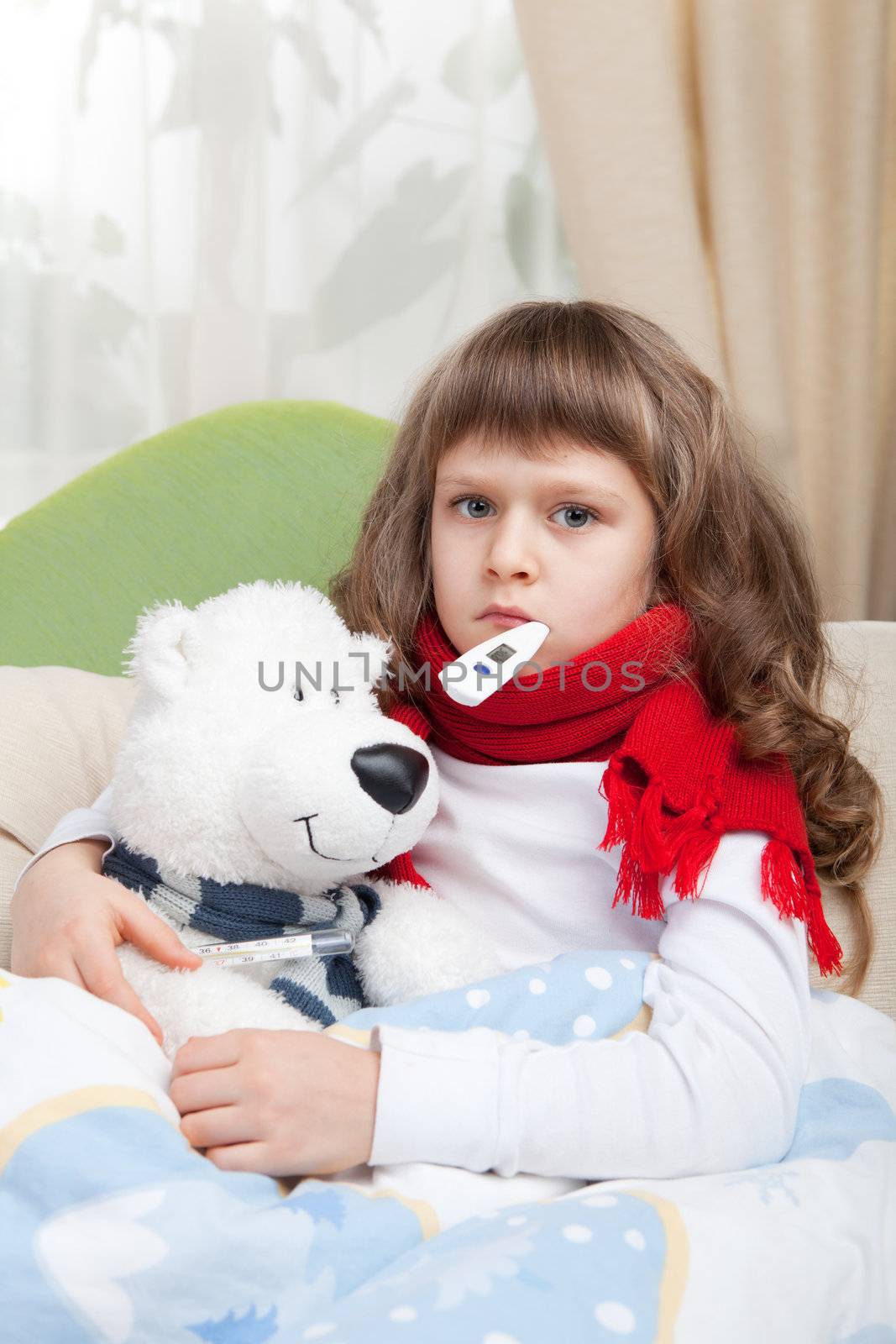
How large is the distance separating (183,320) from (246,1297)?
4.70 ft

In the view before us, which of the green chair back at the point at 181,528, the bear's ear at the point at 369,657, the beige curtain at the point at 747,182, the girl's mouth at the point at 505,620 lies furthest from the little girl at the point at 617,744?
the beige curtain at the point at 747,182

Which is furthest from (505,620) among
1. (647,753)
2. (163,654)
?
(163,654)

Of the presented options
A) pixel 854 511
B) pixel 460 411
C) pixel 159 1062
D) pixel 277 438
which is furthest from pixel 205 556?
pixel 854 511

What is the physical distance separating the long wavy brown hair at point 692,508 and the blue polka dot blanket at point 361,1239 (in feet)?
0.95

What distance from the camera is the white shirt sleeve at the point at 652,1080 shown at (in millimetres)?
641

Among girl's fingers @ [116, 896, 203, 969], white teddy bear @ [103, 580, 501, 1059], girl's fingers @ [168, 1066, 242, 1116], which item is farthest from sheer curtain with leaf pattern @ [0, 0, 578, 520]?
girl's fingers @ [168, 1066, 242, 1116]

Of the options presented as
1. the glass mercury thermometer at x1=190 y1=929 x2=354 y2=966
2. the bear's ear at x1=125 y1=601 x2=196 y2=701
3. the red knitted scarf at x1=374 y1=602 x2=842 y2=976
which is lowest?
the glass mercury thermometer at x1=190 y1=929 x2=354 y2=966

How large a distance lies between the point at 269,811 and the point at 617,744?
1.00 ft

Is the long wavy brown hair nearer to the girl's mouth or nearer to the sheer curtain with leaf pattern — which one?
the girl's mouth

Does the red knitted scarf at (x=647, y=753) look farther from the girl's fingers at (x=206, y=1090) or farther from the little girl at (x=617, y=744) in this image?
the girl's fingers at (x=206, y=1090)

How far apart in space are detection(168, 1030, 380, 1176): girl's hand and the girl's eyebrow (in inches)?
16.1

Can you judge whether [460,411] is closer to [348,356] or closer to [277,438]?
[277,438]

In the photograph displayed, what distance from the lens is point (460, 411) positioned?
90cm

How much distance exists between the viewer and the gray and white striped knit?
714 millimetres
